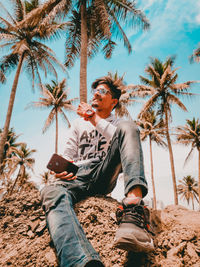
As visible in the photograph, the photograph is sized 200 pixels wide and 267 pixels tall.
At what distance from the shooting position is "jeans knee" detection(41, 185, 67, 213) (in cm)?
134

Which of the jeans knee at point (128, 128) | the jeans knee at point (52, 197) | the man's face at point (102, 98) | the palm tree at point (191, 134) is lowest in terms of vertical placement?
the jeans knee at point (52, 197)

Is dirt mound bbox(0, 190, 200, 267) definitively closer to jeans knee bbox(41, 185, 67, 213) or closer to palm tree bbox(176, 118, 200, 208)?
jeans knee bbox(41, 185, 67, 213)

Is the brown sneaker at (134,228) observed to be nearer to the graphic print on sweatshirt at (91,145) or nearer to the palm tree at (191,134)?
the graphic print on sweatshirt at (91,145)

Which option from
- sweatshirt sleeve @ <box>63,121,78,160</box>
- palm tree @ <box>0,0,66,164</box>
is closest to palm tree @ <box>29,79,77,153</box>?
palm tree @ <box>0,0,66,164</box>

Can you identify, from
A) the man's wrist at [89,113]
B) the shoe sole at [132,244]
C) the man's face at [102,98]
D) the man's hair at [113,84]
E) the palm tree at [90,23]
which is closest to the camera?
the shoe sole at [132,244]

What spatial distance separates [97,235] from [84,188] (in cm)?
46

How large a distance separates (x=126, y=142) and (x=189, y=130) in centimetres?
2003

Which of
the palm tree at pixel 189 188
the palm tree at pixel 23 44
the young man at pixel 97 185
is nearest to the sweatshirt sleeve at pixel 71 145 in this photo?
the young man at pixel 97 185

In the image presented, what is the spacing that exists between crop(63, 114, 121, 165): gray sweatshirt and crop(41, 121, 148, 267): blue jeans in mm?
229

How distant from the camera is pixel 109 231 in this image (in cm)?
167

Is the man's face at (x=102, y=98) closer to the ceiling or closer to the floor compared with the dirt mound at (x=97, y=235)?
closer to the ceiling

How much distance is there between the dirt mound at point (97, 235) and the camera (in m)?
1.31

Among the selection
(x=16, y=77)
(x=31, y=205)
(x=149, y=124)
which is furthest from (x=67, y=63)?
(x=149, y=124)

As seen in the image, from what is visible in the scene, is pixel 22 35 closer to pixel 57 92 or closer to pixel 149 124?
pixel 57 92
